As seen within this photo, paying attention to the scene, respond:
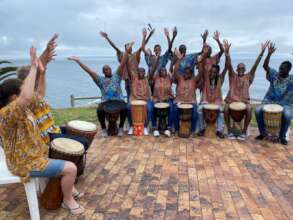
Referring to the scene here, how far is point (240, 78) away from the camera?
6.04 meters

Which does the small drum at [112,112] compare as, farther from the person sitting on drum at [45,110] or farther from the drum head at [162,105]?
the person sitting on drum at [45,110]

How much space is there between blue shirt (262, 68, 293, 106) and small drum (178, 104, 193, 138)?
5.10ft

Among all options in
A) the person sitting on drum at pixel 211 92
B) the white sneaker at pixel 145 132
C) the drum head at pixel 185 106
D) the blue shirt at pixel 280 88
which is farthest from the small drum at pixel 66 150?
the blue shirt at pixel 280 88

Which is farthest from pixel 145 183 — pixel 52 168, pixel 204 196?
pixel 52 168

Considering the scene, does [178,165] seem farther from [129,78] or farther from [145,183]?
[129,78]

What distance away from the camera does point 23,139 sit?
2.79 m

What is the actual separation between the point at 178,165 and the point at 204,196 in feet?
3.33

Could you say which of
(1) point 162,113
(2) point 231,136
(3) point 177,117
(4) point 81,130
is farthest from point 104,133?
(2) point 231,136

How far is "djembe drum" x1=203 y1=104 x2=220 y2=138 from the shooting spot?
5.93m

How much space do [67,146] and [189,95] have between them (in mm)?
3418

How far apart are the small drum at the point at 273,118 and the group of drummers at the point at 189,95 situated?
3cm

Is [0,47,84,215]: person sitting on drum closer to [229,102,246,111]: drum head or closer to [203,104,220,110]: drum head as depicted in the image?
[203,104,220,110]: drum head

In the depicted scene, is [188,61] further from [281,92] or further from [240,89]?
[281,92]

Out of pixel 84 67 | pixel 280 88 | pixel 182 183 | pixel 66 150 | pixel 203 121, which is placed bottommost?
pixel 182 183
